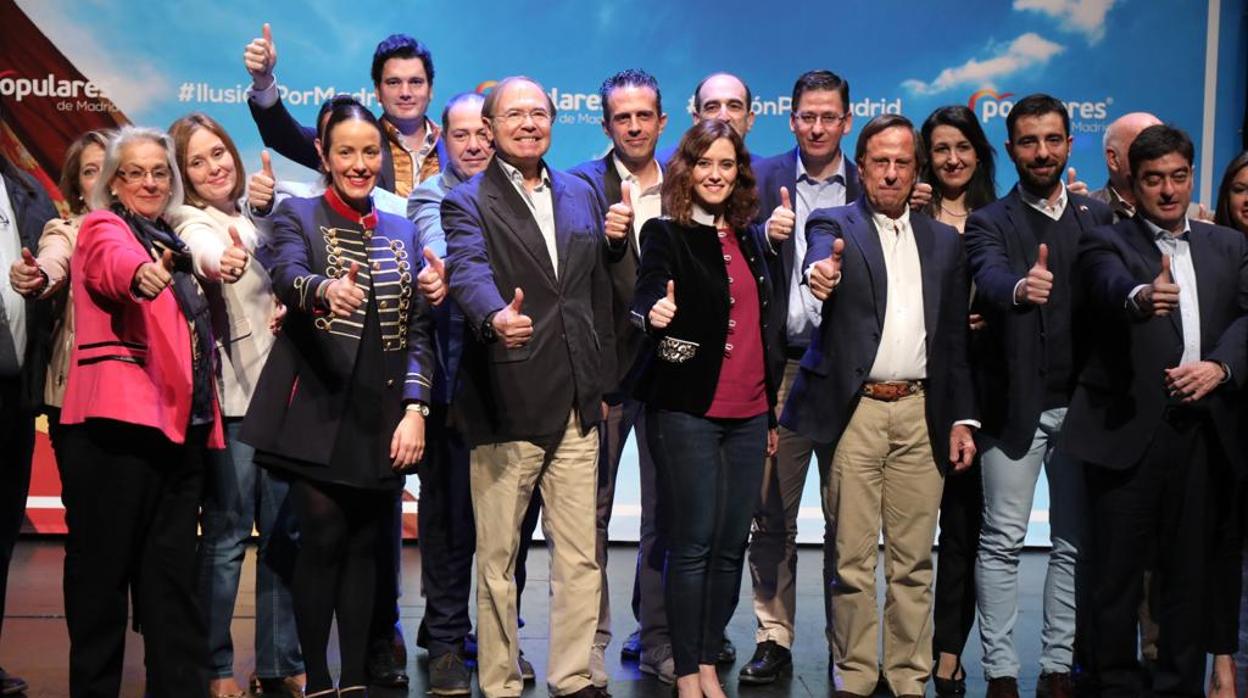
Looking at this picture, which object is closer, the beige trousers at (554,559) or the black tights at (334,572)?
the black tights at (334,572)

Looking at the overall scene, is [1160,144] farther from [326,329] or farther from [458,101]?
[326,329]

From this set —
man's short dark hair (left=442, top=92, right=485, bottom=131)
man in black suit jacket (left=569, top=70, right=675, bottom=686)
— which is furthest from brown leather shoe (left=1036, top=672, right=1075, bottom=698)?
man's short dark hair (left=442, top=92, right=485, bottom=131)

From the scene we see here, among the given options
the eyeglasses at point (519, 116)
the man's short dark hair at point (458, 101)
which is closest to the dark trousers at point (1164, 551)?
the eyeglasses at point (519, 116)

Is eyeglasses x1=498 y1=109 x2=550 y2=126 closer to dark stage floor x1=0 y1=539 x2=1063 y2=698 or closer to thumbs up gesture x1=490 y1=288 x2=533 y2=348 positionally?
thumbs up gesture x1=490 y1=288 x2=533 y2=348

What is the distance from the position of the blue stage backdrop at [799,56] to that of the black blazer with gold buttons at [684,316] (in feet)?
8.99

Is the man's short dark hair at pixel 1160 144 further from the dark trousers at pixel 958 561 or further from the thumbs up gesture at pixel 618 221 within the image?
the thumbs up gesture at pixel 618 221

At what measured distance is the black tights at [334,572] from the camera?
11.5 ft

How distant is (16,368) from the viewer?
3.93 metres

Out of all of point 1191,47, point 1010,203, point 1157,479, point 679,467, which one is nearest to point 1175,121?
point 1191,47

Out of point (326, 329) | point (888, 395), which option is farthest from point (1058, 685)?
point (326, 329)

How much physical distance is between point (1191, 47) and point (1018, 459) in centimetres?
332

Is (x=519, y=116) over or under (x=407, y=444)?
over

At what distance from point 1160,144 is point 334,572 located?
249cm

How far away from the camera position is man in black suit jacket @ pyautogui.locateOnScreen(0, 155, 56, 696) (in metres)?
3.92
